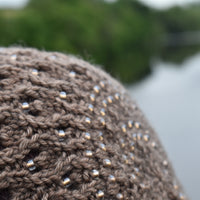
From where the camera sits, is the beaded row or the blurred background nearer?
the beaded row

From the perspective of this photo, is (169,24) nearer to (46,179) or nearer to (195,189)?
(195,189)

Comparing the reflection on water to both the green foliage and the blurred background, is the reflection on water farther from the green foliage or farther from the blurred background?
the green foliage

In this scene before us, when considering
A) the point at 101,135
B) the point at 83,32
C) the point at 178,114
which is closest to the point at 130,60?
the point at 83,32

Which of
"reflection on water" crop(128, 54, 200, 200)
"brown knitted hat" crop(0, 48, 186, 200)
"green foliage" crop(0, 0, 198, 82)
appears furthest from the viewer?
"green foliage" crop(0, 0, 198, 82)

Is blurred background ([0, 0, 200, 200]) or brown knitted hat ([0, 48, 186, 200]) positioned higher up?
brown knitted hat ([0, 48, 186, 200])

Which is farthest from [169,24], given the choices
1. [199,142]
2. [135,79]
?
[199,142]

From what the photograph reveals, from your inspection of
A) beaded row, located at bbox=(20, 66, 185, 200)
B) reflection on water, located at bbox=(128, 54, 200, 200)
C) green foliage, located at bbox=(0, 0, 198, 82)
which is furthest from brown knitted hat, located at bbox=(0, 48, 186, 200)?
green foliage, located at bbox=(0, 0, 198, 82)

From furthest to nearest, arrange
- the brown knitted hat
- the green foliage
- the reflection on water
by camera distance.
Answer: the green foliage
the reflection on water
the brown knitted hat
